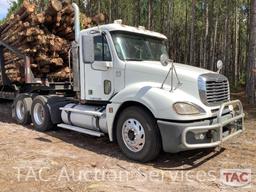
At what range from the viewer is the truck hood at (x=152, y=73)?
696 centimetres

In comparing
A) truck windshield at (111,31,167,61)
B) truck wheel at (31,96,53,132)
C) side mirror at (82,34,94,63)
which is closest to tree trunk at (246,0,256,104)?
truck windshield at (111,31,167,61)

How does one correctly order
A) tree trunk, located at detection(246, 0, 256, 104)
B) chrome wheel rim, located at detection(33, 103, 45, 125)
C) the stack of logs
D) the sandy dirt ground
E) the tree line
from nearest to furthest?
1. the sandy dirt ground
2. chrome wheel rim, located at detection(33, 103, 45, 125)
3. the stack of logs
4. tree trunk, located at detection(246, 0, 256, 104)
5. the tree line

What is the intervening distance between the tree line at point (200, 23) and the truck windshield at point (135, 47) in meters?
15.5

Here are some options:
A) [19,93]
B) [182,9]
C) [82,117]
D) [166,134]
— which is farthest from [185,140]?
[182,9]

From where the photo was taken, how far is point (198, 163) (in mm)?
7012

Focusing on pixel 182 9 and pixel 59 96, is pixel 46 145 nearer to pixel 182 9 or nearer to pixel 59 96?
pixel 59 96

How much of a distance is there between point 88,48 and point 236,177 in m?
4.06

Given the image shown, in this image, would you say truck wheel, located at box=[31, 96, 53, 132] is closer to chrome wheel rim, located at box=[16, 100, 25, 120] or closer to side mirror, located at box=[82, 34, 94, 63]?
chrome wheel rim, located at box=[16, 100, 25, 120]

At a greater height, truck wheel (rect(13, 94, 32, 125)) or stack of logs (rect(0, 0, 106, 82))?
stack of logs (rect(0, 0, 106, 82))

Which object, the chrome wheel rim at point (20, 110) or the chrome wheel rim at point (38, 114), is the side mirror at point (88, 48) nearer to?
the chrome wheel rim at point (38, 114)

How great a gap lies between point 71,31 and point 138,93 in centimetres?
510

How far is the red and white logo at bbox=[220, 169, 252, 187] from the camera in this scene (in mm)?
5877

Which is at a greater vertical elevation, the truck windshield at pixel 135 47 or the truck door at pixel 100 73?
the truck windshield at pixel 135 47

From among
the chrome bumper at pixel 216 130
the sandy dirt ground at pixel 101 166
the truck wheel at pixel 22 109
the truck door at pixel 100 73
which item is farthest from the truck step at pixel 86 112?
the chrome bumper at pixel 216 130
